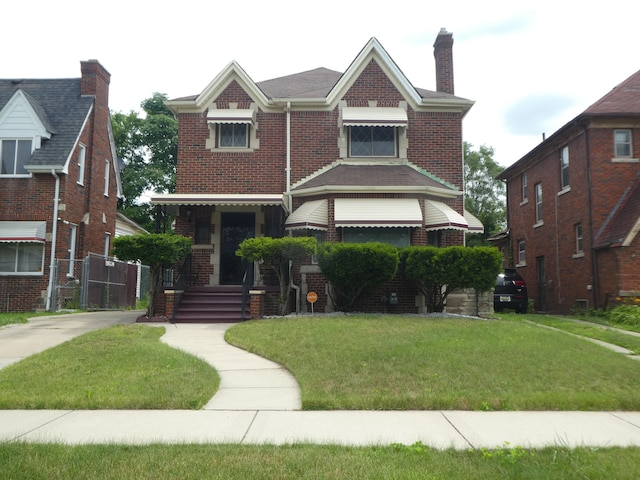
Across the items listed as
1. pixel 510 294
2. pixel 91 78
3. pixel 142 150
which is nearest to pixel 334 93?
pixel 510 294

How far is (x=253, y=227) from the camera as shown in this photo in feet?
54.9

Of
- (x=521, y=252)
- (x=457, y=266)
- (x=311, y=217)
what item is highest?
(x=311, y=217)

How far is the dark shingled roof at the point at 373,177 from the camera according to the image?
15.1 metres

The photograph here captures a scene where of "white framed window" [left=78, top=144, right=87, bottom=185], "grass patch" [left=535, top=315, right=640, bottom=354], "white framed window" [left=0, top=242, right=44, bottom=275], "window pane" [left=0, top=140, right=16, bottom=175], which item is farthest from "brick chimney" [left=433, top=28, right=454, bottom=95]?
"window pane" [left=0, top=140, right=16, bottom=175]

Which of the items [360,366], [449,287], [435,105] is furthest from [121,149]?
[360,366]

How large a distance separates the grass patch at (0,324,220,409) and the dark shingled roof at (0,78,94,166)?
1206 cm

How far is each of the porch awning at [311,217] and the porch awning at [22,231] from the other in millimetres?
9457

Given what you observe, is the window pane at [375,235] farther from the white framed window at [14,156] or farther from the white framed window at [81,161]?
the white framed window at [14,156]

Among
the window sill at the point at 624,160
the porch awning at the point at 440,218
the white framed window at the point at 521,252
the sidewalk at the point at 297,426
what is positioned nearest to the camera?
the sidewalk at the point at 297,426

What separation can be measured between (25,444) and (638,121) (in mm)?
19805

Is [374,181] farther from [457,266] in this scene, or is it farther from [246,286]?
[246,286]

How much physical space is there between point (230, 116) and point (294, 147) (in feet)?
7.40

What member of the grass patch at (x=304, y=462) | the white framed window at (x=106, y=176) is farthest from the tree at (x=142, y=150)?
the grass patch at (x=304, y=462)

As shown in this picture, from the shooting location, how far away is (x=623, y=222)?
1664 centimetres
